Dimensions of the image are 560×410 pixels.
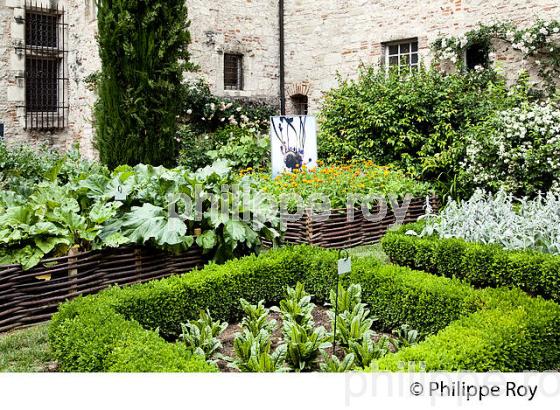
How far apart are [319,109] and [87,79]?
16.4 ft

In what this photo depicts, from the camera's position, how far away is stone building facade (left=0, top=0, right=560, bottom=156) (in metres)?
11.6

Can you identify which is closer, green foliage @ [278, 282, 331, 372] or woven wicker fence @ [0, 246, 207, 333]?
green foliage @ [278, 282, 331, 372]

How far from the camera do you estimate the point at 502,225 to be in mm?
5996

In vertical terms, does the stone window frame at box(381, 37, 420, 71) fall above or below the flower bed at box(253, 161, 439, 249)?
above

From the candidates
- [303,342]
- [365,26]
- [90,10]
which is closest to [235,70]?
[365,26]

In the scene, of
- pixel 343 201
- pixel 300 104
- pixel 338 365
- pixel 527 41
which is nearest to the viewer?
pixel 338 365

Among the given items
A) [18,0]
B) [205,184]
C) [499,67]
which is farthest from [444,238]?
[18,0]

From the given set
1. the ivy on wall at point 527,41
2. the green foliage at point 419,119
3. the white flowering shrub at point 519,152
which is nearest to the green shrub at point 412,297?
the white flowering shrub at point 519,152

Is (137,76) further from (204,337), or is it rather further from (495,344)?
(495,344)

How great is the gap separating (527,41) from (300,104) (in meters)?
5.75

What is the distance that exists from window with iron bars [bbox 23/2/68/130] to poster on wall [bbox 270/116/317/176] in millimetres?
5648

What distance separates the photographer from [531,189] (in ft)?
27.7

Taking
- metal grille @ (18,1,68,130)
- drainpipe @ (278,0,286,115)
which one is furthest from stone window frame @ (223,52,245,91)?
metal grille @ (18,1,68,130)

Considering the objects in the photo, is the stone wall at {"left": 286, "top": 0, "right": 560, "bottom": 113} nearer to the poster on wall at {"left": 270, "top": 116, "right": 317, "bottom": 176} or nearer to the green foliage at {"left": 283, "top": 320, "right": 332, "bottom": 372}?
the poster on wall at {"left": 270, "top": 116, "right": 317, "bottom": 176}
